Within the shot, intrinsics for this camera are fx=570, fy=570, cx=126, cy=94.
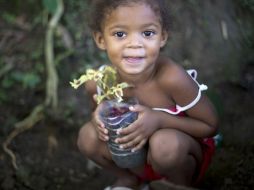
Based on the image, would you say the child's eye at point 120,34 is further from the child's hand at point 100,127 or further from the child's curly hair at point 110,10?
the child's hand at point 100,127

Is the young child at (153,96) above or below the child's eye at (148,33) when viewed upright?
below

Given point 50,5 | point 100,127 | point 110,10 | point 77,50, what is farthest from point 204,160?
point 50,5

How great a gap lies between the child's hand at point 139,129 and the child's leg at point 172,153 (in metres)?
0.03

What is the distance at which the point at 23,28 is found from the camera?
3445 mm

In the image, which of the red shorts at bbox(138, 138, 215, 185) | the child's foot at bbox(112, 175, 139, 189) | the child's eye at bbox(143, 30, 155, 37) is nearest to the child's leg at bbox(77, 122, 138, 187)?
the child's foot at bbox(112, 175, 139, 189)

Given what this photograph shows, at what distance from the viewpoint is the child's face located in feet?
6.79

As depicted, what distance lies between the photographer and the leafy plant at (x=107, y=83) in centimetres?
212

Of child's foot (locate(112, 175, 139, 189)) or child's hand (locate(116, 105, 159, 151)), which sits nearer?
child's hand (locate(116, 105, 159, 151))

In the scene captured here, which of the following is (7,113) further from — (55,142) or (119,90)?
(119,90)

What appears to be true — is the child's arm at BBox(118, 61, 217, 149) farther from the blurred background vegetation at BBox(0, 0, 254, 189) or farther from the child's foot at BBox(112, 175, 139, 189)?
the blurred background vegetation at BBox(0, 0, 254, 189)

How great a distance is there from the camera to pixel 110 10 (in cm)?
212

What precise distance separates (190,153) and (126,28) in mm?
578

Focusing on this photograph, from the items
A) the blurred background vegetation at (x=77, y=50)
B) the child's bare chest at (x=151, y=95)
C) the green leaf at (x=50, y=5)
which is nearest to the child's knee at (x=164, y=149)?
the child's bare chest at (x=151, y=95)

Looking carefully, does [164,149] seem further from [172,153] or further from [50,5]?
[50,5]
